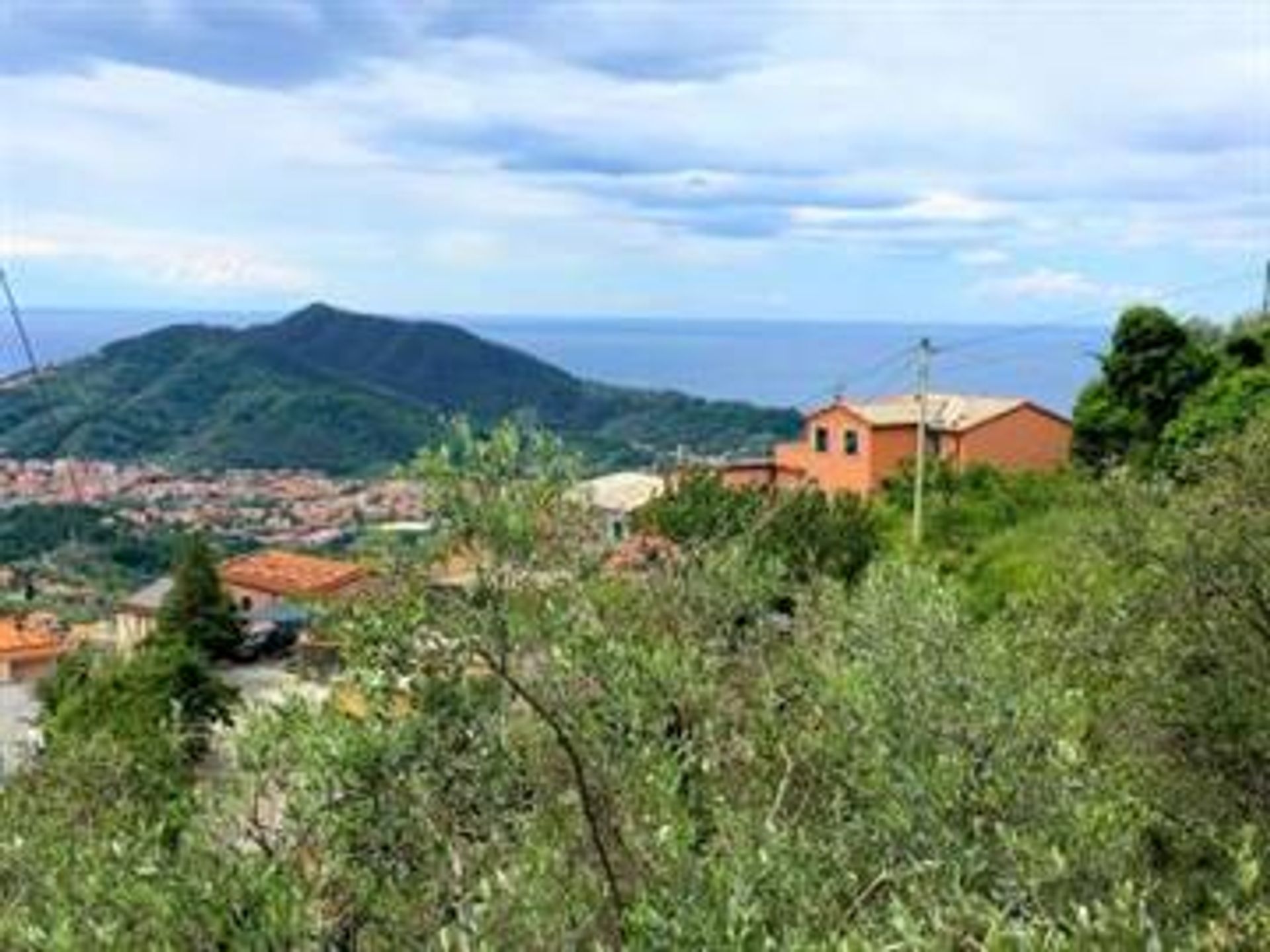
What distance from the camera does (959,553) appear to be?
116ft

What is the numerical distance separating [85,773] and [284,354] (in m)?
168

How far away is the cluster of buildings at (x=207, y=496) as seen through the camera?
9294 centimetres

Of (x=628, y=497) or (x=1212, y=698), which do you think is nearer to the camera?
(x=1212, y=698)

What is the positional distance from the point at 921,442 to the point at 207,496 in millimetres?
82150

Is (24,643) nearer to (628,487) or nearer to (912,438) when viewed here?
(628,487)

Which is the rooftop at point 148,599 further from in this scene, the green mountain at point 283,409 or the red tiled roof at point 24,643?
the green mountain at point 283,409

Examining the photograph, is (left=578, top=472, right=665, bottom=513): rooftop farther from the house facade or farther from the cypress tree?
the cypress tree

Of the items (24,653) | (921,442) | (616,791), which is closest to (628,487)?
(921,442)

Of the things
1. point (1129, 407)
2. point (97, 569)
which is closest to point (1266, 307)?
point (1129, 407)

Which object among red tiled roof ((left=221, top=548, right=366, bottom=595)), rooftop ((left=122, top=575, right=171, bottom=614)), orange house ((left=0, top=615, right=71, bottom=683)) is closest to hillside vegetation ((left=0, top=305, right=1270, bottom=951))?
red tiled roof ((left=221, top=548, right=366, bottom=595))

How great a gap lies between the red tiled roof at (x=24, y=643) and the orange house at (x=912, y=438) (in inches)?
1139

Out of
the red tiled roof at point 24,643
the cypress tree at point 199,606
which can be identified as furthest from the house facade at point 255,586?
the cypress tree at point 199,606

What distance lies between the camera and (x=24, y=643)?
208ft

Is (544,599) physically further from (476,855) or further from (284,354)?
(284,354)
